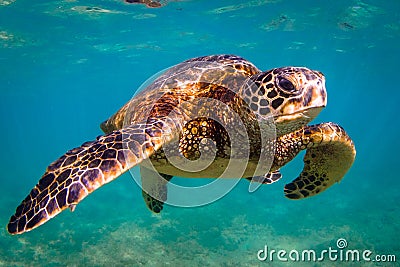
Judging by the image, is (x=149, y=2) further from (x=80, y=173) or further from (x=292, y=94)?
(x=80, y=173)

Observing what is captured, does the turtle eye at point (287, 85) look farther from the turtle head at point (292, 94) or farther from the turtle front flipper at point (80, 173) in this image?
the turtle front flipper at point (80, 173)

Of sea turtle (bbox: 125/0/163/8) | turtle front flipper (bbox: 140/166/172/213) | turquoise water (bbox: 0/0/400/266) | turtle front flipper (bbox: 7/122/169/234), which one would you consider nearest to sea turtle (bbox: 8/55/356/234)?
turtle front flipper (bbox: 7/122/169/234)

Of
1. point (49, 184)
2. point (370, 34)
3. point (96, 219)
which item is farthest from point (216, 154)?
point (370, 34)

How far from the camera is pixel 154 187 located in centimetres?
662

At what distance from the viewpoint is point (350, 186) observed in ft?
A: 69.7

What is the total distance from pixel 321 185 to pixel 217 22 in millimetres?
17975

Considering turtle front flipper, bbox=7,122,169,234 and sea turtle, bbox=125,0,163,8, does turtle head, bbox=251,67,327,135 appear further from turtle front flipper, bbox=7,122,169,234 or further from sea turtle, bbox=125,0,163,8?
sea turtle, bbox=125,0,163,8

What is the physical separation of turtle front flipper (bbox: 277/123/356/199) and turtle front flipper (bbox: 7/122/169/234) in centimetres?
203

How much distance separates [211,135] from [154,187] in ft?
10.0

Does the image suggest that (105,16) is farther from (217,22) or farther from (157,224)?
(157,224)

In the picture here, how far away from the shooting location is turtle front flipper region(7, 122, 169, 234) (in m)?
2.72

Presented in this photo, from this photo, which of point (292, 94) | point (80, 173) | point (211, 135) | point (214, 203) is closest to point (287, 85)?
point (292, 94)

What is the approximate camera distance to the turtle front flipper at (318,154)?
4.34 meters

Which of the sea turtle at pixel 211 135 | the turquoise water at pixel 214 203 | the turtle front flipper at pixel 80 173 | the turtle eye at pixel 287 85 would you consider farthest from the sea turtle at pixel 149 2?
the turtle eye at pixel 287 85
